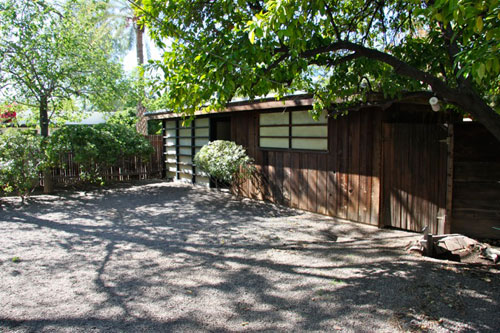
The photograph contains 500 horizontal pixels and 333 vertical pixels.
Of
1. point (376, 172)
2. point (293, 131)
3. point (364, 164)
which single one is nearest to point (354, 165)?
point (364, 164)

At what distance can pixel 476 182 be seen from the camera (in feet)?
19.1

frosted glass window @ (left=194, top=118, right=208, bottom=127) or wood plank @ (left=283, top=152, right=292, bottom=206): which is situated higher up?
frosted glass window @ (left=194, top=118, right=208, bottom=127)

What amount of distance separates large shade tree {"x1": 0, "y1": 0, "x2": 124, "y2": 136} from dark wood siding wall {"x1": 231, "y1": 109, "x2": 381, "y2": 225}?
522 centimetres

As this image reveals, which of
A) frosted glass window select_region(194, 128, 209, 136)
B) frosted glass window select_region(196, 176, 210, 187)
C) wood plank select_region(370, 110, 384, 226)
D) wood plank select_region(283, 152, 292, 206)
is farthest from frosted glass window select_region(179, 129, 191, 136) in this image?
wood plank select_region(370, 110, 384, 226)

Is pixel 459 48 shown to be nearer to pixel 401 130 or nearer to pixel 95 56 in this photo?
pixel 401 130

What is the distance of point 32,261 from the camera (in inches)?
195

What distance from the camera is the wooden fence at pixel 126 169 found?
11.6 m

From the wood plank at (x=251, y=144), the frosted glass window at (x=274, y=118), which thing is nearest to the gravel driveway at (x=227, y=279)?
the wood plank at (x=251, y=144)

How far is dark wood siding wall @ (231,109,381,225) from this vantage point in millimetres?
6953

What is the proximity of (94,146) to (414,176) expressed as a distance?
342 inches

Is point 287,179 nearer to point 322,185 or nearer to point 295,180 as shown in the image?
point 295,180

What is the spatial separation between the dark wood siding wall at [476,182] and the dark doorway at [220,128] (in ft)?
23.6

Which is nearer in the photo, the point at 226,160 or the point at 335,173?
the point at 335,173

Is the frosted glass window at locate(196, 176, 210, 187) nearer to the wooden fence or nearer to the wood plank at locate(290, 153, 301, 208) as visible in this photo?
the wooden fence
